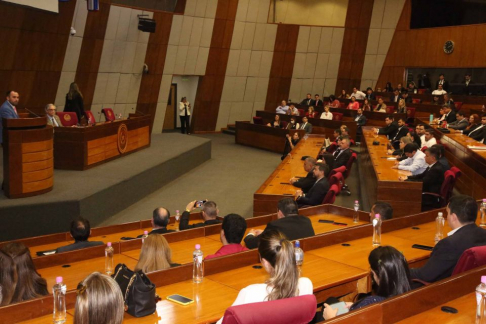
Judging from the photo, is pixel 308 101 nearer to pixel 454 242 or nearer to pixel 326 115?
pixel 326 115

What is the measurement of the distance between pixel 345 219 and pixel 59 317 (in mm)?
3707

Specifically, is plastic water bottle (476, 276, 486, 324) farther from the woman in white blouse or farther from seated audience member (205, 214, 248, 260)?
the woman in white blouse

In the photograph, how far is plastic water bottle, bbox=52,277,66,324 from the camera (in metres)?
2.94

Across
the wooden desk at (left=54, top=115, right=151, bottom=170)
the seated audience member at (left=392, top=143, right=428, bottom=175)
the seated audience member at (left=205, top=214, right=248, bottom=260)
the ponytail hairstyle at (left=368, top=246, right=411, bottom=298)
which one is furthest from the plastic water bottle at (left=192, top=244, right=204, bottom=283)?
the wooden desk at (left=54, top=115, right=151, bottom=170)

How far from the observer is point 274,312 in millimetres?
2373

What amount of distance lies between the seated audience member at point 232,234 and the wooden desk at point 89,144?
5916 millimetres

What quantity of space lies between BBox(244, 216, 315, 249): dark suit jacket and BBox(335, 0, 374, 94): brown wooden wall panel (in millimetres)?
16425

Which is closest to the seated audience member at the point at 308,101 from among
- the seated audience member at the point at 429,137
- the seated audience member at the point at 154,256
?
the seated audience member at the point at 429,137

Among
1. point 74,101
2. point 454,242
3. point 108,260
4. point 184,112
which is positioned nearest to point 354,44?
point 184,112

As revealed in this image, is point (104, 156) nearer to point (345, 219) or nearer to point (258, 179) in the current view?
point (258, 179)

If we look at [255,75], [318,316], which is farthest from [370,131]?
[318,316]

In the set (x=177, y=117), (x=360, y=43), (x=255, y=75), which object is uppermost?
(x=360, y=43)

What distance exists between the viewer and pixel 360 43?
66.4ft

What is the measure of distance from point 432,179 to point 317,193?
1.59m
